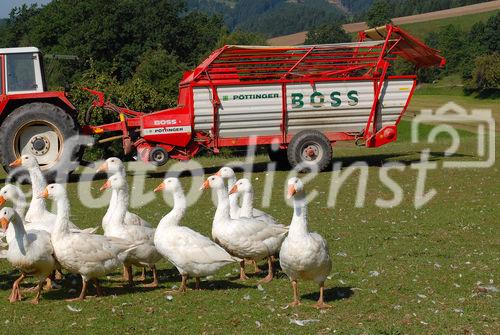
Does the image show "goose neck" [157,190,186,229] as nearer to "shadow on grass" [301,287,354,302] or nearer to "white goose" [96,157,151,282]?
"white goose" [96,157,151,282]

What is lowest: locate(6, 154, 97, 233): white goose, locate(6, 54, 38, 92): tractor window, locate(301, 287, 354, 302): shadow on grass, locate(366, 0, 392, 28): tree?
locate(301, 287, 354, 302): shadow on grass

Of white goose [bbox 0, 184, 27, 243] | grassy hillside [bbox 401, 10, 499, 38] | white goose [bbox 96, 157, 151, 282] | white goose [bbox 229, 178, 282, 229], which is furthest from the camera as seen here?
grassy hillside [bbox 401, 10, 499, 38]

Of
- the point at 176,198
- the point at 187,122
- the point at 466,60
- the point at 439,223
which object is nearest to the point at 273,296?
the point at 176,198

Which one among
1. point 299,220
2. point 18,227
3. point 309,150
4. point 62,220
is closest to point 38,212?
point 62,220

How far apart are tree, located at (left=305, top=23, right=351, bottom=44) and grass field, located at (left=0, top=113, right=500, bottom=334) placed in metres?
112

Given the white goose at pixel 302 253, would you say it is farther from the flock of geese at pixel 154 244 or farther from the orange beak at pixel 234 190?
the orange beak at pixel 234 190

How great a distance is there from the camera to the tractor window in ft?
68.6

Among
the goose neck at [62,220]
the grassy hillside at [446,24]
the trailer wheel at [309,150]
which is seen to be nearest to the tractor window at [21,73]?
the trailer wheel at [309,150]

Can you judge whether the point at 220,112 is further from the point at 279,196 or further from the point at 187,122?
the point at 279,196

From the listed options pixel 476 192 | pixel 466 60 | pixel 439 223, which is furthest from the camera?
pixel 466 60

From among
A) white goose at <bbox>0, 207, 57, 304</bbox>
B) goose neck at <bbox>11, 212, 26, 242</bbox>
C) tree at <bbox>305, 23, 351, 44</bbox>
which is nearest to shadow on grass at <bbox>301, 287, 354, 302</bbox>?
white goose at <bbox>0, 207, 57, 304</bbox>

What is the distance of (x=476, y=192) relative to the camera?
1847 cm

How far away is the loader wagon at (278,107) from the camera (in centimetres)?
2166

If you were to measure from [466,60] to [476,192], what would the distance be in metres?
88.5
